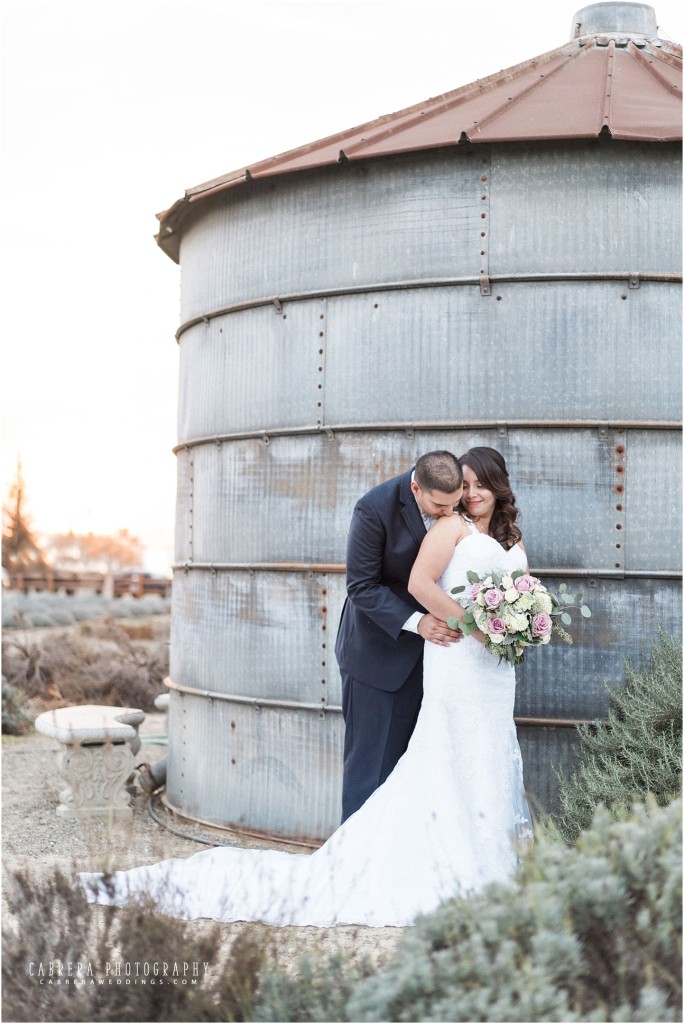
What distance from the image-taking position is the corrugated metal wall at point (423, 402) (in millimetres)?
5637

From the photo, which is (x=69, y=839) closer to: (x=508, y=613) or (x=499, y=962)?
(x=508, y=613)

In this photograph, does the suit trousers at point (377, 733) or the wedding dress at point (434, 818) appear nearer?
the wedding dress at point (434, 818)

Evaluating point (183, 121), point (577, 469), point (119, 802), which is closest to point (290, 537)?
point (577, 469)

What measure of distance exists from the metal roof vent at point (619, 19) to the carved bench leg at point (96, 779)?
604 centimetres

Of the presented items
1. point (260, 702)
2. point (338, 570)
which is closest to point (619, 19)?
point (338, 570)

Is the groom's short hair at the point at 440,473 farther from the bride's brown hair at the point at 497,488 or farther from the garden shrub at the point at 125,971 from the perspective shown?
the garden shrub at the point at 125,971

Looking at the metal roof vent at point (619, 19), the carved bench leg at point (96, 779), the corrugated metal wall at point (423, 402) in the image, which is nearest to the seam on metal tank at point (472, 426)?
the corrugated metal wall at point (423, 402)

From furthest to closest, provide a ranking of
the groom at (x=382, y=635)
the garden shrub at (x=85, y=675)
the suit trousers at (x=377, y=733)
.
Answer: the garden shrub at (x=85, y=675) → the suit trousers at (x=377, y=733) → the groom at (x=382, y=635)

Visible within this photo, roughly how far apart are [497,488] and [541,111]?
8.25 ft

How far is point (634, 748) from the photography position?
5.11 meters

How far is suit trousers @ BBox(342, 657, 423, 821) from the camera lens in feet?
16.5

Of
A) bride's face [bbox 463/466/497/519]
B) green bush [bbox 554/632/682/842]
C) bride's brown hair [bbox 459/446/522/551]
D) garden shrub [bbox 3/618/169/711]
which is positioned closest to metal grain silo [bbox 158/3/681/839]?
green bush [bbox 554/632/682/842]

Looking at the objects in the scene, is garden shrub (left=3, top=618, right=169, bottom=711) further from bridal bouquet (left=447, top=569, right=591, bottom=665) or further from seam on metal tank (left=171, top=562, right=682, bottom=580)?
bridal bouquet (left=447, top=569, right=591, bottom=665)

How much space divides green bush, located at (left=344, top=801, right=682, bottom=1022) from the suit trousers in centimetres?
215
